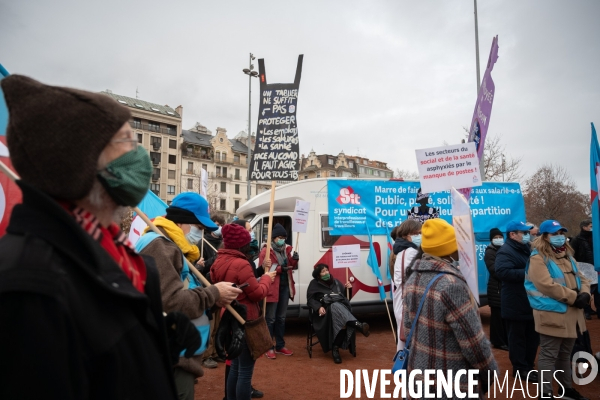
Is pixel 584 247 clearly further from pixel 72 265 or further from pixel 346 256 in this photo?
pixel 72 265

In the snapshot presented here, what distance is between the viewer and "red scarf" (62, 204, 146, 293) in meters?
1.12

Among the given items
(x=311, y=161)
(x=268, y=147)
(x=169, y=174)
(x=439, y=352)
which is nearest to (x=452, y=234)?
(x=439, y=352)

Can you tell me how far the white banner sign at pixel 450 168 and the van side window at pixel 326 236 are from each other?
142 inches

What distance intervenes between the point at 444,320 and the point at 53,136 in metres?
2.60

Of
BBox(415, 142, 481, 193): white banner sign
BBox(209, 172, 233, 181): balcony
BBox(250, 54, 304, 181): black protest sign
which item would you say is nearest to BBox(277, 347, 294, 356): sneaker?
BBox(250, 54, 304, 181): black protest sign

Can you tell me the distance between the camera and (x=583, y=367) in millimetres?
5375

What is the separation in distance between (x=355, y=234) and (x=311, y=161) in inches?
2769

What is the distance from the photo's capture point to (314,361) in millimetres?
6809

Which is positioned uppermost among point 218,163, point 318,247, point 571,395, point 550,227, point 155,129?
point 155,129

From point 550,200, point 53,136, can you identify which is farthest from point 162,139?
point 53,136

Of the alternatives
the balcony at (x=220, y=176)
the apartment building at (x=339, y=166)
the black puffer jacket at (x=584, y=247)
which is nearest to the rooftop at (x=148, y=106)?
the balcony at (x=220, y=176)

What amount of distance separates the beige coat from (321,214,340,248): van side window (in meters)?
4.31

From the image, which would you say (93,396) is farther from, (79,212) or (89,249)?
(79,212)

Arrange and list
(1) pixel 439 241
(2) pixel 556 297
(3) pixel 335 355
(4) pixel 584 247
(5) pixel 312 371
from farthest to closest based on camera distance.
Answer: (4) pixel 584 247 → (3) pixel 335 355 → (5) pixel 312 371 → (2) pixel 556 297 → (1) pixel 439 241
